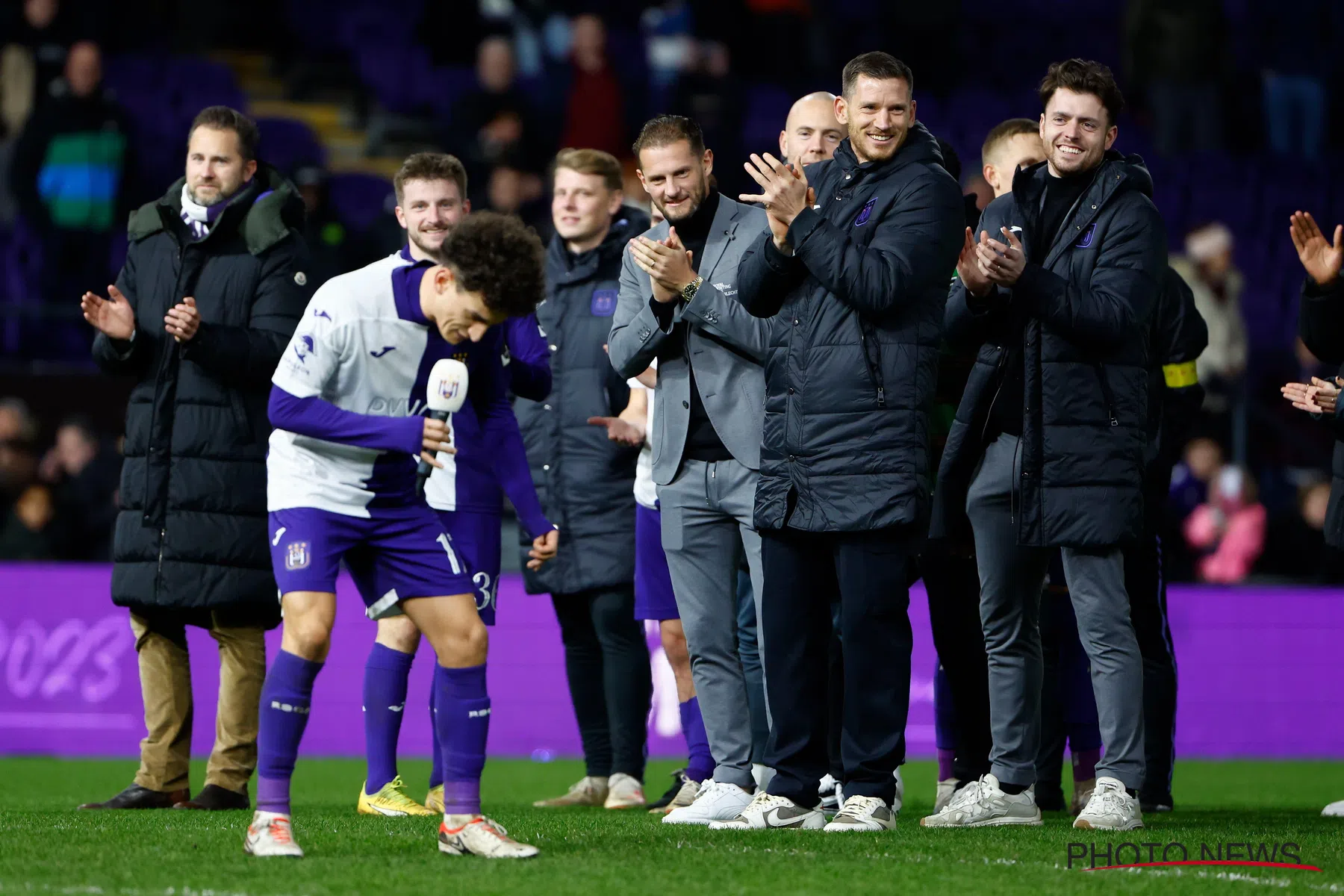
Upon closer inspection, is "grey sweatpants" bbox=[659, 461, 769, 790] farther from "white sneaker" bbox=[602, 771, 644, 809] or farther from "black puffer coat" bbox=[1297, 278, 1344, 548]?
"black puffer coat" bbox=[1297, 278, 1344, 548]

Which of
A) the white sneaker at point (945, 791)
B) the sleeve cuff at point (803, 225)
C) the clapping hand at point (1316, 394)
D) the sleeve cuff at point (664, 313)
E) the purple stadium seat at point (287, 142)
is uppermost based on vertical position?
the purple stadium seat at point (287, 142)

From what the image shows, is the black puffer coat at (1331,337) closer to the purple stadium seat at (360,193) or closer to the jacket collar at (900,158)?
the jacket collar at (900,158)

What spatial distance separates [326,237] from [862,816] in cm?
747

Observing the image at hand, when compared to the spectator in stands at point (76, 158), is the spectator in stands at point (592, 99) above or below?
above

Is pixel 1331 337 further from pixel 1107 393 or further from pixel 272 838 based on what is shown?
pixel 272 838

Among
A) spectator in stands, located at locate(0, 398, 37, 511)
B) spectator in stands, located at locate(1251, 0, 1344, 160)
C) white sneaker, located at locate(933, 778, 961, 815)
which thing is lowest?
white sneaker, located at locate(933, 778, 961, 815)

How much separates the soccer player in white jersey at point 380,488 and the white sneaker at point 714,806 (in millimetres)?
1008

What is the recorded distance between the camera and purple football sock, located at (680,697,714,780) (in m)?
6.72

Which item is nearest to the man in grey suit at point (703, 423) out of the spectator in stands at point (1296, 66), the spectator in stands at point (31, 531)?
the spectator in stands at point (31, 531)

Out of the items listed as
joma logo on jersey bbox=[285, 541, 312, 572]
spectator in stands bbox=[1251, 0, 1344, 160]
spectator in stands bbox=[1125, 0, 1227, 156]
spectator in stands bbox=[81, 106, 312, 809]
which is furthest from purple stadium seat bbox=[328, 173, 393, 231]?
joma logo on jersey bbox=[285, 541, 312, 572]

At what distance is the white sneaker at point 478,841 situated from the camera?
4844 mm

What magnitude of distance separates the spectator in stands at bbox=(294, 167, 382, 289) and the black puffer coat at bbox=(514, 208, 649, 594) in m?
4.46

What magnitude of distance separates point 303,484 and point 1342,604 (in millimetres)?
8328

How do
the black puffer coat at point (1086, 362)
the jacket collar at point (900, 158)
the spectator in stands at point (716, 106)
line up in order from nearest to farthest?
the black puffer coat at point (1086, 362)
the jacket collar at point (900, 158)
the spectator in stands at point (716, 106)
